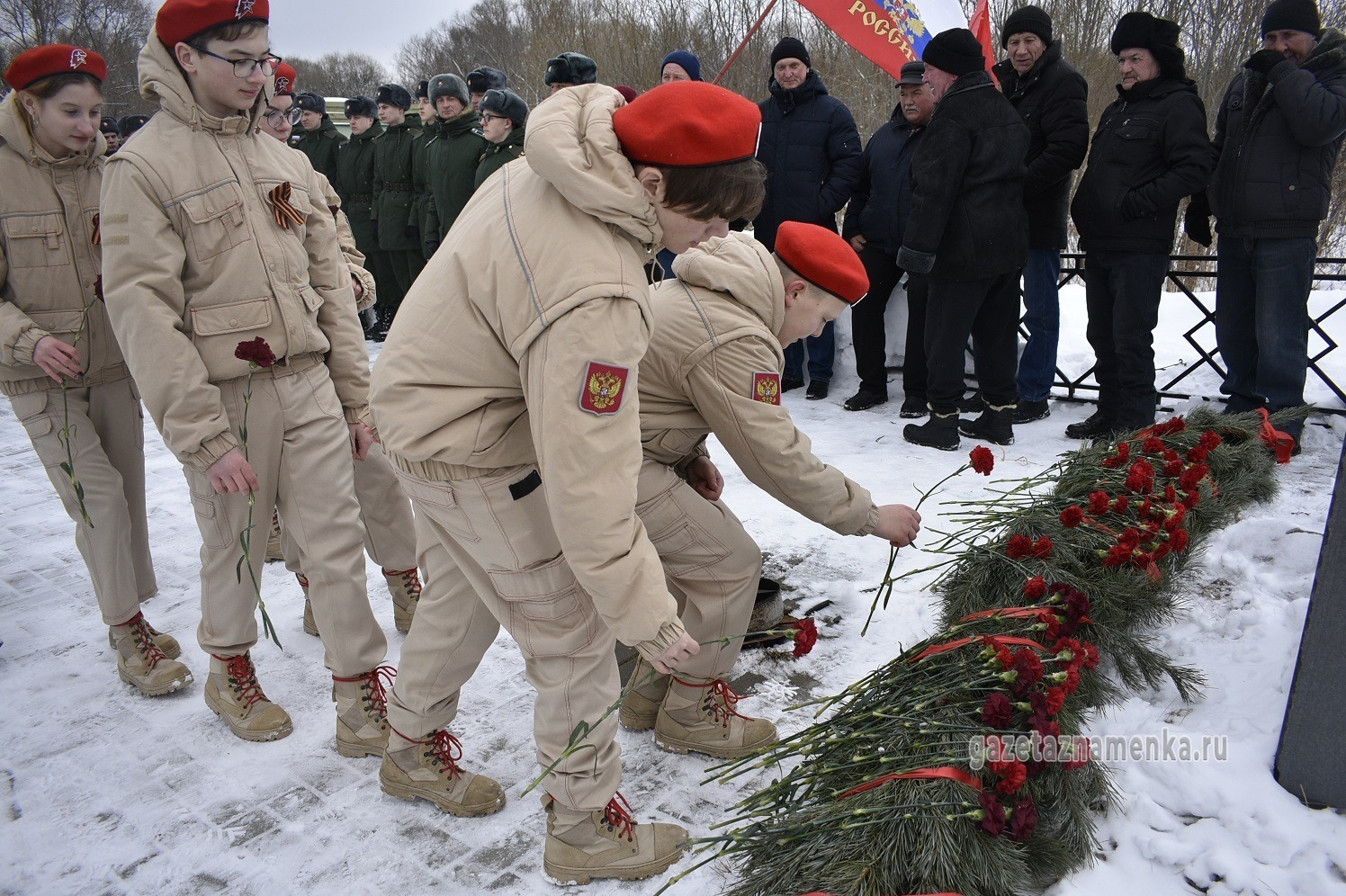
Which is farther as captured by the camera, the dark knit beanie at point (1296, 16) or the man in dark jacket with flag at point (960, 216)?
the man in dark jacket with flag at point (960, 216)

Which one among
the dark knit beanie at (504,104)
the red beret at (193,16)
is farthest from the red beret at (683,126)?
the dark knit beanie at (504,104)

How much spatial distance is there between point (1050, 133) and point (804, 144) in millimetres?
1569

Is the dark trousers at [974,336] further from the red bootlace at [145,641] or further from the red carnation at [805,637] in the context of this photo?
the red bootlace at [145,641]

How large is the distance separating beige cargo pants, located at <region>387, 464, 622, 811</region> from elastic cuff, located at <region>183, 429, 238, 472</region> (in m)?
0.69

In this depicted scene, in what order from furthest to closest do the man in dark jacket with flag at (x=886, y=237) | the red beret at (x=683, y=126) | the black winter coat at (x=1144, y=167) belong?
the man in dark jacket with flag at (x=886, y=237) → the black winter coat at (x=1144, y=167) → the red beret at (x=683, y=126)

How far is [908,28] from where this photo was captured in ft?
19.8

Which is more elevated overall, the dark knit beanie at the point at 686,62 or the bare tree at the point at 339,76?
the bare tree at the point at 339,76

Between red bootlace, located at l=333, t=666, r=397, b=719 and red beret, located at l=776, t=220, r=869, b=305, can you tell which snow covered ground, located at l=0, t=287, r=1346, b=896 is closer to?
red bootlace, located at l=333, t=666, r=397, b=719

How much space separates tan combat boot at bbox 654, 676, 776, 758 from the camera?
8.76 ft

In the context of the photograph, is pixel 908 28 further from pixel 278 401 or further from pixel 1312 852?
pixel 1312 852

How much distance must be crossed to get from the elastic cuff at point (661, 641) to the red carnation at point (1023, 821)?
2.59 ft

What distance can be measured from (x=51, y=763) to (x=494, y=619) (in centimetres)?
152

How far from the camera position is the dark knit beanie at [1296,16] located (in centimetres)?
433

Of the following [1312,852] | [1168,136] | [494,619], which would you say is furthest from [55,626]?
[1168,136]
